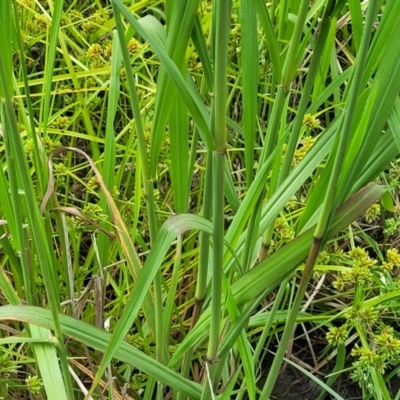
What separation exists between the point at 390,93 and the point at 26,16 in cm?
65

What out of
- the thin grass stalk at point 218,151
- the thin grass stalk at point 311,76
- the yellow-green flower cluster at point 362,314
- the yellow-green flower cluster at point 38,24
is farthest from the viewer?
the yellow-green flower cluster at point 38,24

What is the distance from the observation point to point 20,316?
22.1 inches

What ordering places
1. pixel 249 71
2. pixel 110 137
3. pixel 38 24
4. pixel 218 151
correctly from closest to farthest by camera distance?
pixel 218 151 → pixel 249 71 → pixel 110 137 → pixel 38 24

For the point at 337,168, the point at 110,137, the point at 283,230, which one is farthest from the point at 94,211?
the point at 337,168

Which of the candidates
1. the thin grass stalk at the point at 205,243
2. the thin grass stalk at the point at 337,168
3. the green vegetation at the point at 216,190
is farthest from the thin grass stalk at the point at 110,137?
the thin grass stalk at the point at 337,168

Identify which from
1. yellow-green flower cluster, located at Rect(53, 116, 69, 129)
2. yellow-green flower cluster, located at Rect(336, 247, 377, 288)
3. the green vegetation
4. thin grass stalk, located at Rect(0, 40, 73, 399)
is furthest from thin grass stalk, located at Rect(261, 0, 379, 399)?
yellow-green flower cluster, located at Rect(53, 116, 69, 129)

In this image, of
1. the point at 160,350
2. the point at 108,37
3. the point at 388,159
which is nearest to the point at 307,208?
the point at 388,159

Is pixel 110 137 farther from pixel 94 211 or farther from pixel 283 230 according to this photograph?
pixel 283 230

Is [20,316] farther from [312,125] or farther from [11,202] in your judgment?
[312,125]

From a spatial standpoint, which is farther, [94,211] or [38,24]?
[38,24]

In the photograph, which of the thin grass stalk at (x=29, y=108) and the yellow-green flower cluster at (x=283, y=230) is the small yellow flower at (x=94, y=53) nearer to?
the thin grass stalk at (x=29, y=108)

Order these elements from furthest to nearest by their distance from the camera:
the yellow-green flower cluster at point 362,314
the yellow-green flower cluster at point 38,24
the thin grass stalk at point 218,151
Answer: the yellow-green flower cluster at point 38,24 → the yellow-green flower cluster at point 362,314 → the thin grass stalk at point 218,151

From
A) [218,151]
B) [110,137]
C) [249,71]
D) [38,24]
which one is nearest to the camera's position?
[218,151]

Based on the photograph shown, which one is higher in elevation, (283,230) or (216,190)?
(216,190)
